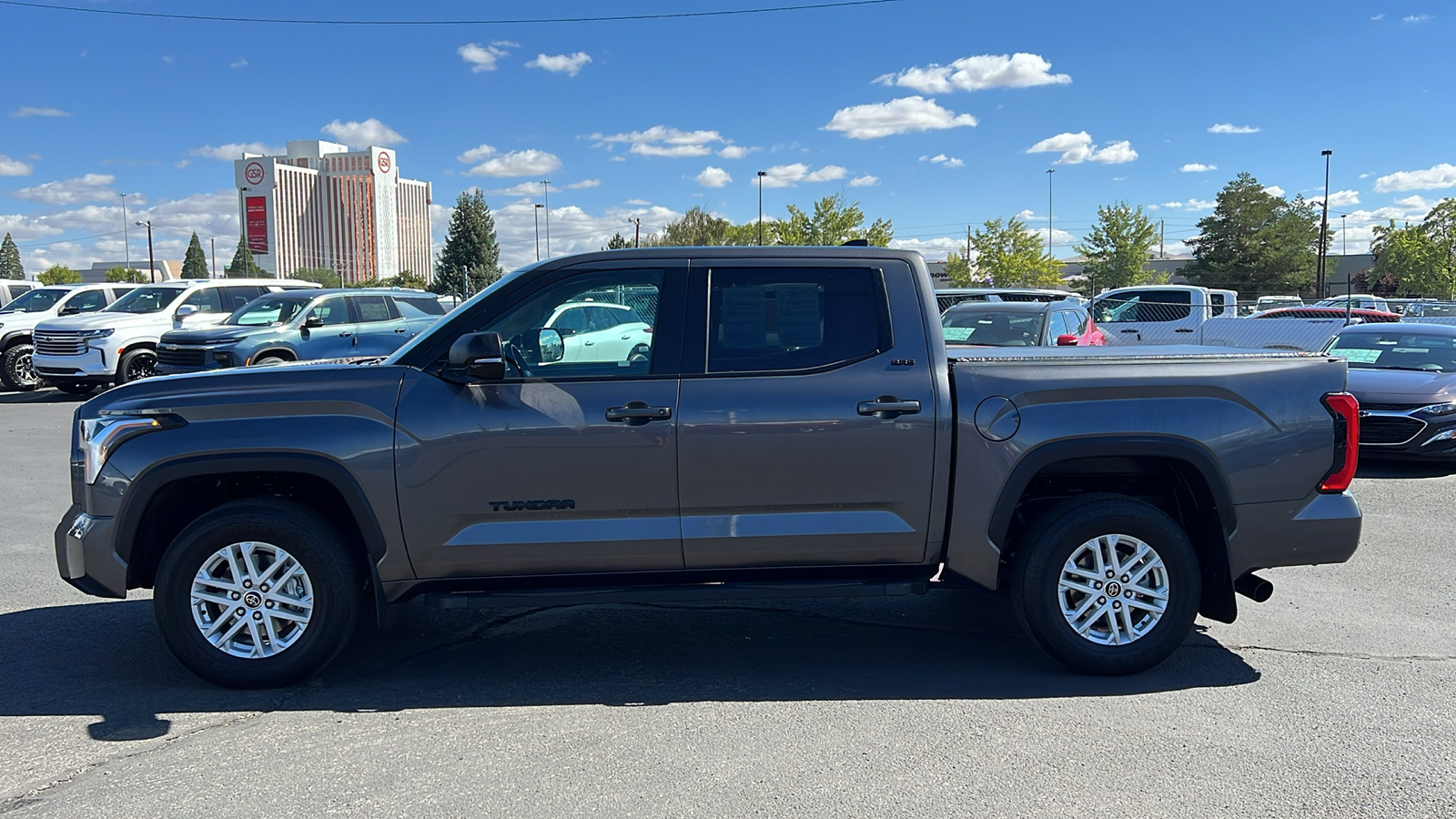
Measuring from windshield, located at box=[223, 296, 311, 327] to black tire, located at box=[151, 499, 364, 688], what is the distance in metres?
12.3

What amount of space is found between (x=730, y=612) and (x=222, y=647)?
249cm

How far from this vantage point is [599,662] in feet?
16.5

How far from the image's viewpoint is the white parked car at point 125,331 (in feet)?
57.6

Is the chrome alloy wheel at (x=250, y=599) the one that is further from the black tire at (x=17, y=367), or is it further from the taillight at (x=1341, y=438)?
the black tire at (x=17, y=367)

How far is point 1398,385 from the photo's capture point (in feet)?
34.1

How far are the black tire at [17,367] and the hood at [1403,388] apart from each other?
2032cm

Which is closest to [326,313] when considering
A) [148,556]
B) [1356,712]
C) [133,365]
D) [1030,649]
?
[133,365]

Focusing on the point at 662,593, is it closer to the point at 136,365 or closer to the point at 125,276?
the point at 136,365

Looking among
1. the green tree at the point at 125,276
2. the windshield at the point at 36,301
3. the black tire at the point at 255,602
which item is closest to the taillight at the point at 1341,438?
the black tire at the point at 255,602

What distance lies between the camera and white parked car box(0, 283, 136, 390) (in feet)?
63.6

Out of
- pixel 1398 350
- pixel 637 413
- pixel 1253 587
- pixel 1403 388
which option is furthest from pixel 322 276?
pixel 1253 587

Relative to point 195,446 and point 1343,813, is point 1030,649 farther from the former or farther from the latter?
point 195,446

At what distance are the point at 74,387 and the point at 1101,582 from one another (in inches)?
755

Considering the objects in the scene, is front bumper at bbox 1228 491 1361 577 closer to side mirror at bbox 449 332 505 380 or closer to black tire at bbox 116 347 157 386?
side mirror at bbox 449 332 505 380
